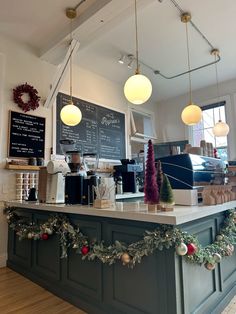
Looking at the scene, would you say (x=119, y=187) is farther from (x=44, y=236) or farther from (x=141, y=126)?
(x=141, y=126)

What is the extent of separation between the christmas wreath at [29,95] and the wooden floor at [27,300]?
89.3 inches

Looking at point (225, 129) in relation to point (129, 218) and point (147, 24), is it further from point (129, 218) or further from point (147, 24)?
point (129, 218)

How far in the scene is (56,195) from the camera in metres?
2.34

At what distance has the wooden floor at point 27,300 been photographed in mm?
1894

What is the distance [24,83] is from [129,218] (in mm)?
2927

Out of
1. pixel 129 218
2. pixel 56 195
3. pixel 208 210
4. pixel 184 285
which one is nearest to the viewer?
pixel 184 285

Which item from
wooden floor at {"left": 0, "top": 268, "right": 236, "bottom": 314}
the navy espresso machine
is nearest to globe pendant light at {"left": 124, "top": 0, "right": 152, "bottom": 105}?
the navy espresso machine

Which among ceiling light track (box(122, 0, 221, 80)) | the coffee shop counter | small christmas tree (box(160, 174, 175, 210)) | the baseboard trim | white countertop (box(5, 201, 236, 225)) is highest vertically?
ceiling light track (box(122, 0, 221, 80))

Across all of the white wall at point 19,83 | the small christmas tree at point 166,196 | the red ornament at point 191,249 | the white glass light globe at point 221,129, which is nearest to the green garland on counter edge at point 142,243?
the red ornament at point 191,249

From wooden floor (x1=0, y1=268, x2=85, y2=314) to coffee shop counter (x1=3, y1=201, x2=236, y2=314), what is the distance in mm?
63

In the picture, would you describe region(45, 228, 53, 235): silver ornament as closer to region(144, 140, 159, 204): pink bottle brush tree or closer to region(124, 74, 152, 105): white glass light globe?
region(144, 140, 159, 204): pink bottle brush tree

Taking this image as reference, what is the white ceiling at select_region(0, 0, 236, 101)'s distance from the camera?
2914mm

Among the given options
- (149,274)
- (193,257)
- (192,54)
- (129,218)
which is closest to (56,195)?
(129,218)

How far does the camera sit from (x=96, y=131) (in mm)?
4664
